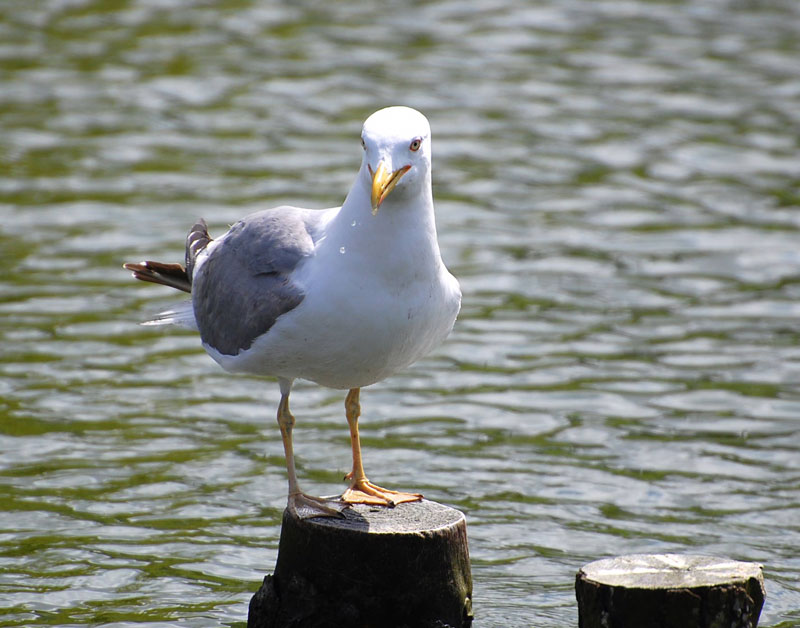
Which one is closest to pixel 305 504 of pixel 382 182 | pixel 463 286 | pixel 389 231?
pixel 389 231

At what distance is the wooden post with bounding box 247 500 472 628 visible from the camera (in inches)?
205

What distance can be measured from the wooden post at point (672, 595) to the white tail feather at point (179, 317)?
2376 millimetres

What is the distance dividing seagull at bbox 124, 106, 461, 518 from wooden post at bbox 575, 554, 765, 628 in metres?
1.10

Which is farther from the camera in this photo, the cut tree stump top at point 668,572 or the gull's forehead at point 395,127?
the gull's forehead at point 395,127

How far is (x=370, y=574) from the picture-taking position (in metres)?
5.22

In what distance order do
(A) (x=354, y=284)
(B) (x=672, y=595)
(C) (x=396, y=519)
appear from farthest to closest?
→ (C) (x=396, y=519) → (A) (x=354, y=284) → (B) (x=672, y=595)

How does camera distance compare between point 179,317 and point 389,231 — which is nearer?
point 389,231

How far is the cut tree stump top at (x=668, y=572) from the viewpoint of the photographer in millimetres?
4766

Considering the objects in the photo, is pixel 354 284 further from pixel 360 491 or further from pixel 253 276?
pixel 360 491

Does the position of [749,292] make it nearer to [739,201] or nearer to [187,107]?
[739,201]

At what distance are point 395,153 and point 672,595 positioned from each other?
1775 millimetres

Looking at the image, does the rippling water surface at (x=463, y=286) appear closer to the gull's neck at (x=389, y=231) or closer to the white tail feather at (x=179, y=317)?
the white tail feather at (x=179, y=317)

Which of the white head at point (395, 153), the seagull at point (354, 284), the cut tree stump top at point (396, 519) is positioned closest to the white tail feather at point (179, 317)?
the seagull at point (354, 284)

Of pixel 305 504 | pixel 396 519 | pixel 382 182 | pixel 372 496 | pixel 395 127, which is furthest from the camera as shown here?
pixel 372 496
